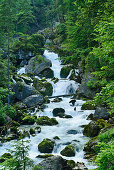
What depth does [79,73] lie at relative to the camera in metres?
27.9

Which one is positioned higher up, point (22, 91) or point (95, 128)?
point (22, 91)

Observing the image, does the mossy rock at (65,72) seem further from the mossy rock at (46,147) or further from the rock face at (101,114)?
the mossy rock at (46,147)

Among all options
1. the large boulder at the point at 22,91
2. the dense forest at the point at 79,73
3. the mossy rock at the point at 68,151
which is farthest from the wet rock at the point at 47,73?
the mossy rock at the point at 68,151

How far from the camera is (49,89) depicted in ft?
90.5

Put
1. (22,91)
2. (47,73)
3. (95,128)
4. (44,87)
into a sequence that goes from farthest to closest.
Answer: (47,73)
(44,87)
(22,91)
(95,128)

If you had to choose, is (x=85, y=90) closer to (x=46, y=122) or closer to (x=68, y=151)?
(x=46, y=122)

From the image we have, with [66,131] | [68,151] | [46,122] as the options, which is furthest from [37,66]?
[68,151]

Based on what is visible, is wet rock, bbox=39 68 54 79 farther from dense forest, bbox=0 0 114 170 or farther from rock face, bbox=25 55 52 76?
rock face, bbox=25 55 52 76

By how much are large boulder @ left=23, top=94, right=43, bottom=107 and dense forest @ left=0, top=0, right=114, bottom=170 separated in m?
0.15

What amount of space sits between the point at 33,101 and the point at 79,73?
9.20 meters

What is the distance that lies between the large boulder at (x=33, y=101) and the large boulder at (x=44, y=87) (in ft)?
11.5

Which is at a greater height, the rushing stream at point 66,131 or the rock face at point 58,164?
the rushing stream at point 66,131

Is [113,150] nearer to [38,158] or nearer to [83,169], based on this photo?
[83,169]

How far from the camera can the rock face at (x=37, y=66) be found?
32.6m
